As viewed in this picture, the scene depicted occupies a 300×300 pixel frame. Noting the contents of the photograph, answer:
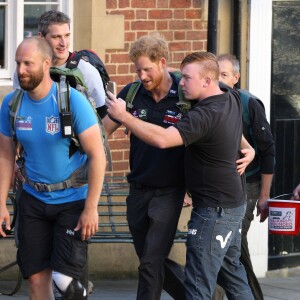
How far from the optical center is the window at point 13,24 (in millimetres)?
10109

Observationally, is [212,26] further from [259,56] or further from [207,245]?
[207,245]

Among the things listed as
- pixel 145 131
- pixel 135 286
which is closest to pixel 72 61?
pixel 145 131

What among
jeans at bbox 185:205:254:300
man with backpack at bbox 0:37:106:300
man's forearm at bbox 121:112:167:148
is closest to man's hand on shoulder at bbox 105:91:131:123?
man's forearm at bbox 121:112:167:148

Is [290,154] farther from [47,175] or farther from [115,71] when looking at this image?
[47,175]

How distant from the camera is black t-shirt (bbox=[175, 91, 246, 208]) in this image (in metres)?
7.18

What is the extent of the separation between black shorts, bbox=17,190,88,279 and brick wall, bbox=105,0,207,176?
312cm

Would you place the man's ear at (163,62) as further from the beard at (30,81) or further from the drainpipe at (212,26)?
the drainpipe at (212,26)

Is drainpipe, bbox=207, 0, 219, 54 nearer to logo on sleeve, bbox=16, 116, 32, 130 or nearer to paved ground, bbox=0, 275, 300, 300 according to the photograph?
paved ground, bbox=0, 275, 300, 300

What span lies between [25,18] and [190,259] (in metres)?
3.61

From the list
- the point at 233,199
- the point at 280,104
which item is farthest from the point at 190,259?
the point at 280,104

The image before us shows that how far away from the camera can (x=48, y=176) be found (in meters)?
7.17

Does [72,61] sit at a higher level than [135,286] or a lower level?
higher

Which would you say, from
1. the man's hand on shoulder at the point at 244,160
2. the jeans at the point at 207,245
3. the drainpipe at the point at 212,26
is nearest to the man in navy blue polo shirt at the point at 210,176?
the jeans at the point at 207,245

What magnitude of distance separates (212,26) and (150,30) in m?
0.86
